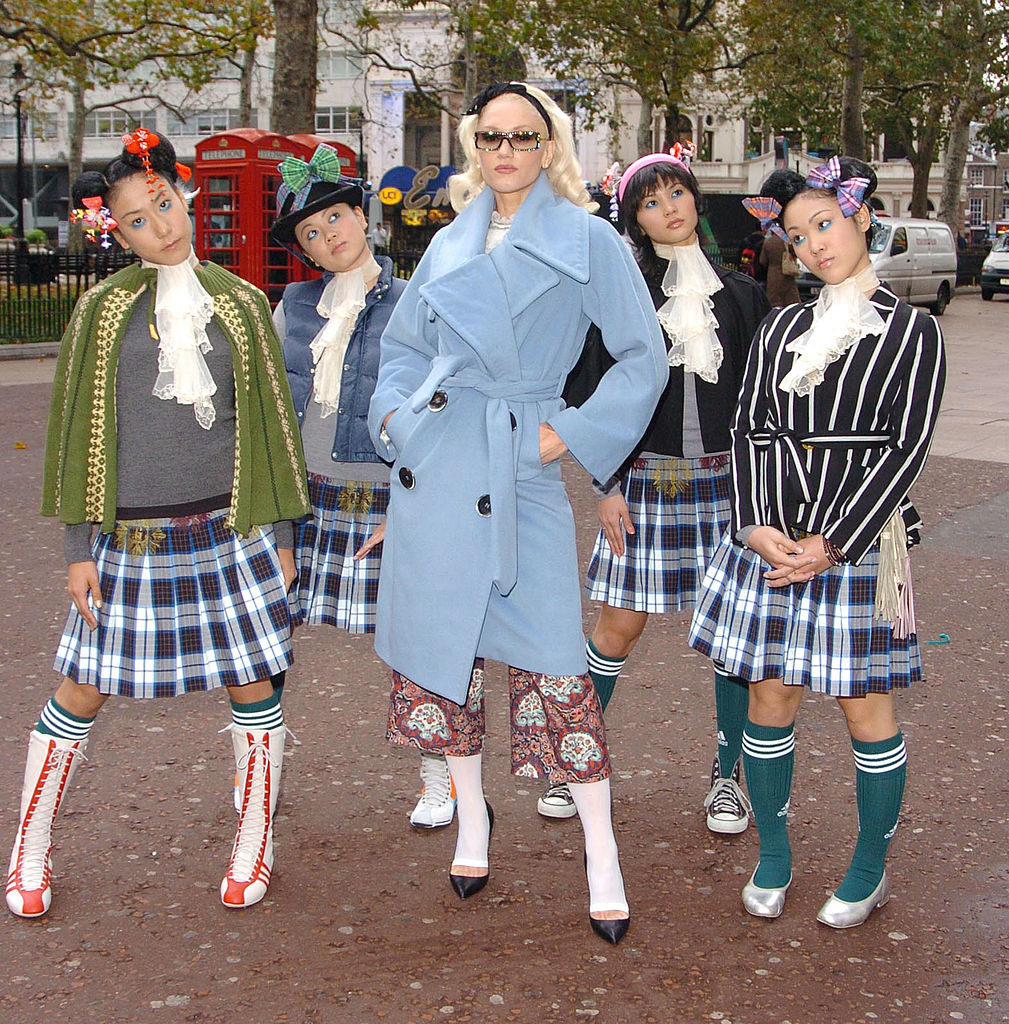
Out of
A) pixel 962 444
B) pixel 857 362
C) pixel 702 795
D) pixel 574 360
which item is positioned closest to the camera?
pixel 857 362

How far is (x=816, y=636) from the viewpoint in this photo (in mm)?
3137

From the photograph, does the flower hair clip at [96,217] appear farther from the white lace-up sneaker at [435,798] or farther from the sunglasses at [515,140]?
the white lace-up sneaker at [435,798]

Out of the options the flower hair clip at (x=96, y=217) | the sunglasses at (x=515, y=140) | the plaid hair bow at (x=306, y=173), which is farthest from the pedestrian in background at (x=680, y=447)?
the flower hair clip at (x=96, y=217)

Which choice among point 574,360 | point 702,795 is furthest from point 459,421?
point 702,795

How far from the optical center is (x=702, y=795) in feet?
13.5

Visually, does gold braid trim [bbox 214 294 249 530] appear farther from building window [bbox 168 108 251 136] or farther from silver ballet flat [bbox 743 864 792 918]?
building window [bbox 168 108 251 136]

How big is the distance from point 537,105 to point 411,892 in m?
2.06

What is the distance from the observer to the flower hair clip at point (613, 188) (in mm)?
3939

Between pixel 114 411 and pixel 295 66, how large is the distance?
1301 centimetres

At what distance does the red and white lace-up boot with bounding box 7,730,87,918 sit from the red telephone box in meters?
11.5

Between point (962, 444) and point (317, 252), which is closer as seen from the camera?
point (317, 252)

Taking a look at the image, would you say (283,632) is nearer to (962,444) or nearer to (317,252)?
(317,252)

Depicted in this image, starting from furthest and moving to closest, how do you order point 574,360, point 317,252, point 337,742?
1. point 337,742
2. point 317,252
3. point 574,360

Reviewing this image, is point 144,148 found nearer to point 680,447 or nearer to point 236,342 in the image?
point 236,342
